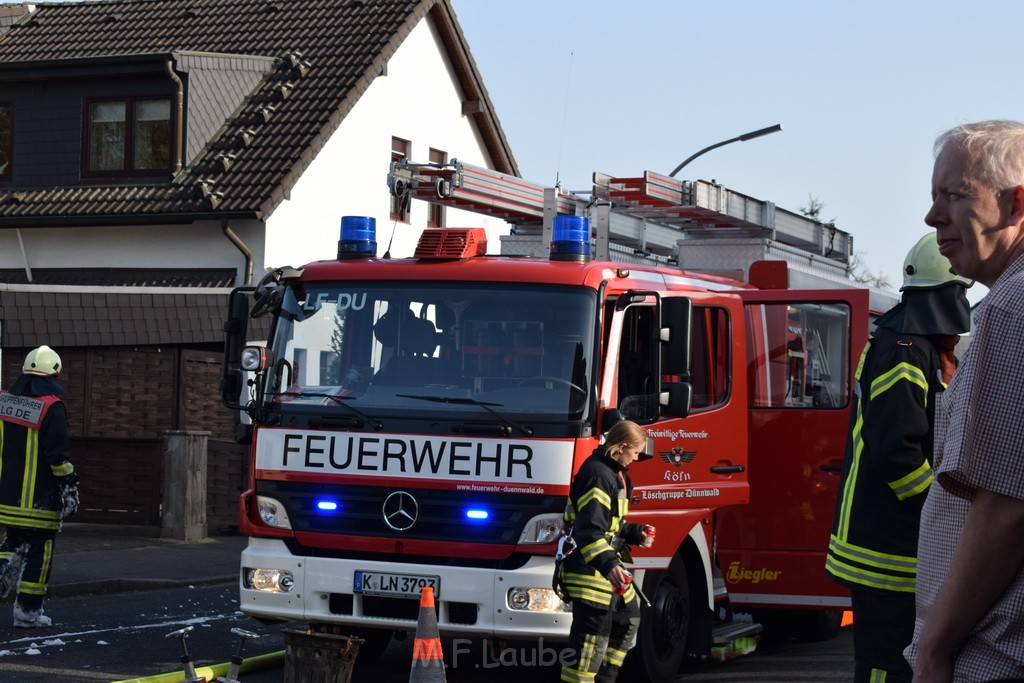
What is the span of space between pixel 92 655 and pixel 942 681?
25.9 feet

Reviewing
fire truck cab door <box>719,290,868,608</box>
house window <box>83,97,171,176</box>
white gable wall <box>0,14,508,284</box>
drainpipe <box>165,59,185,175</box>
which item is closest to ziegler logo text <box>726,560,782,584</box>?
fire truck cab door <box>719,290,868,608</box>

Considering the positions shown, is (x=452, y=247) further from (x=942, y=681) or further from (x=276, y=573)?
(x=942, y=681)

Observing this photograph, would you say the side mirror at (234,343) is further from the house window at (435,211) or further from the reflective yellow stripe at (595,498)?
the house window at (435,211)

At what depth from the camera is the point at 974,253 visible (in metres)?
2.85

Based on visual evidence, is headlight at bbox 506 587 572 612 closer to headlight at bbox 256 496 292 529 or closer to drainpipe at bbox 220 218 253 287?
headlight at bbox 256 496 292 529

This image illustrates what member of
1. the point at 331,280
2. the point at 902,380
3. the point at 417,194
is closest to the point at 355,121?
the point at 417,194

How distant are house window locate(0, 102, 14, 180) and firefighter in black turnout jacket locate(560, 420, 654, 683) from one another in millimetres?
20344

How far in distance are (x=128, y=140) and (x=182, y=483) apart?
9.26m

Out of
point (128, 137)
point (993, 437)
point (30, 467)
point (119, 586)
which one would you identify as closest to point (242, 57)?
point (128, 137)

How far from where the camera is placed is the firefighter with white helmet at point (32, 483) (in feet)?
35.9

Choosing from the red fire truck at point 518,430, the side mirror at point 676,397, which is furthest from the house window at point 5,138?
the side mirror at point 676,397

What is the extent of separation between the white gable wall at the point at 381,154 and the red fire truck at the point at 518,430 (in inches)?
550

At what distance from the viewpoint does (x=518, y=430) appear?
8.20m

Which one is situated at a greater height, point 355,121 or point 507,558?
point 355,121
